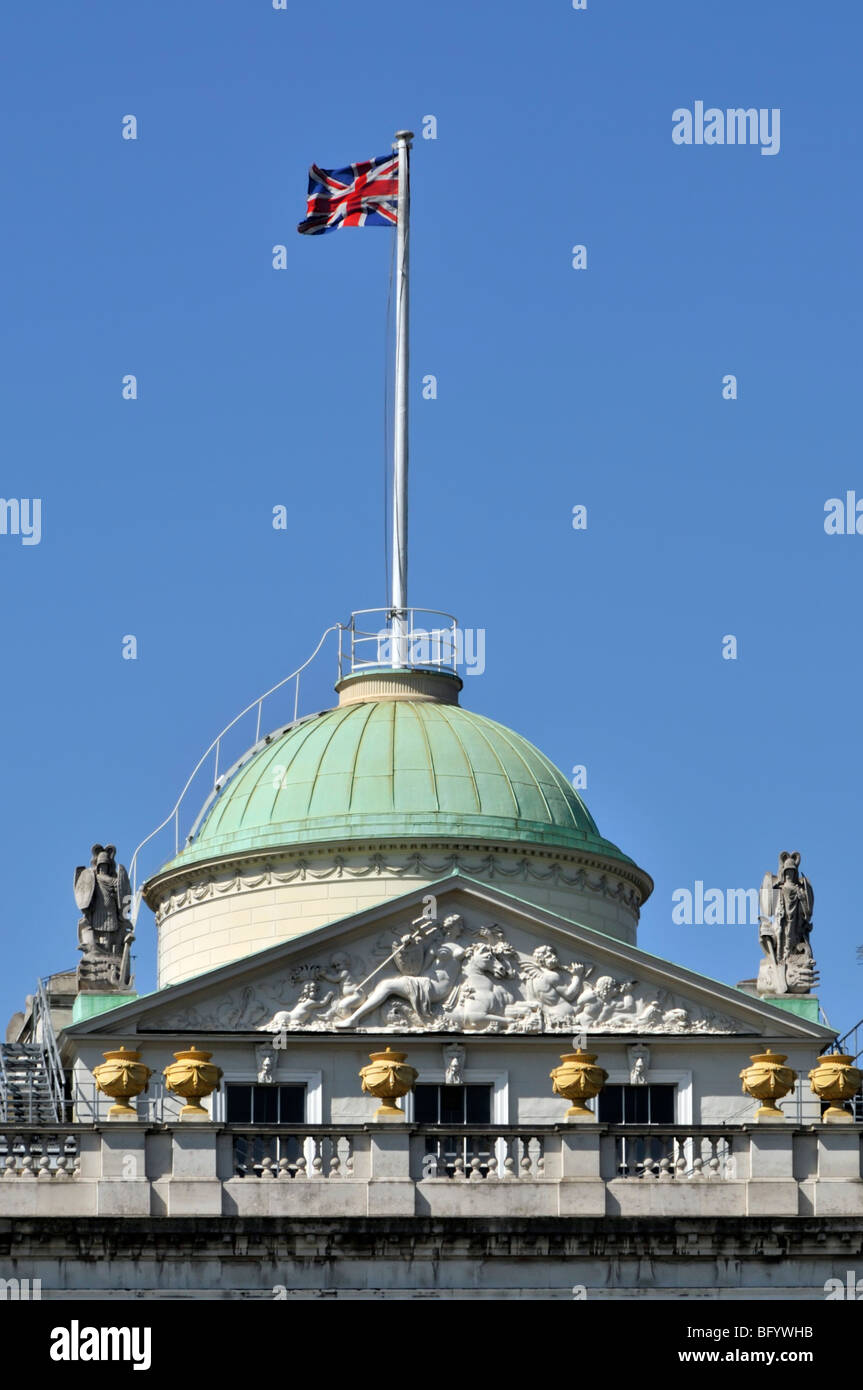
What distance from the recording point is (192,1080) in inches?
2163

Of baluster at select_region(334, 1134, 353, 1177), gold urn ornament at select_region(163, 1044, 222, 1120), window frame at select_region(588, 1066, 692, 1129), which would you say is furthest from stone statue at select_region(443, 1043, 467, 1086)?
gold urn ornament at select_region(163, 1044, 222, 1120)

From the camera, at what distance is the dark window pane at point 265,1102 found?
73.5 metres

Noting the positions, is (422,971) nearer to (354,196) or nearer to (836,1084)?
(836,1084)

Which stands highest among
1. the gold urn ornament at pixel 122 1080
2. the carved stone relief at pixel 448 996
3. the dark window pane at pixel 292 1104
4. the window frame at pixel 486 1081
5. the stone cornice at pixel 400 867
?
the stone cornice at pixel 400 867

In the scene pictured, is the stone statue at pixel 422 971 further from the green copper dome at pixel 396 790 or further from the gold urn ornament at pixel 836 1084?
the gold urn ornament at pixel 836 1084

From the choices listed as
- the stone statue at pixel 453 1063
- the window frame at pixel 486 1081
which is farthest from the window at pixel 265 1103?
the stone statue at pixel 453 1063

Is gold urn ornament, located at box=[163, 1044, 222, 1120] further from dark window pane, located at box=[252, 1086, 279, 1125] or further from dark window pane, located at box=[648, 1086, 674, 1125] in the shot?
dark window pane, located at box=[648, 1086, 674, 1125]

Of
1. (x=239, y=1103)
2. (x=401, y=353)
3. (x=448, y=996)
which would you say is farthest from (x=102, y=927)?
(x=401, y=353)

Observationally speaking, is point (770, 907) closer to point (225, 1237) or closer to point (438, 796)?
point (438, 796)

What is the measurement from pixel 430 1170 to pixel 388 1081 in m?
1.51

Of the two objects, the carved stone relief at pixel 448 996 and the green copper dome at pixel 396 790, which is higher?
the green copper dome at pixel 396 790

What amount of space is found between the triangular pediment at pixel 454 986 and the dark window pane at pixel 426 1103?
1.28 metres
